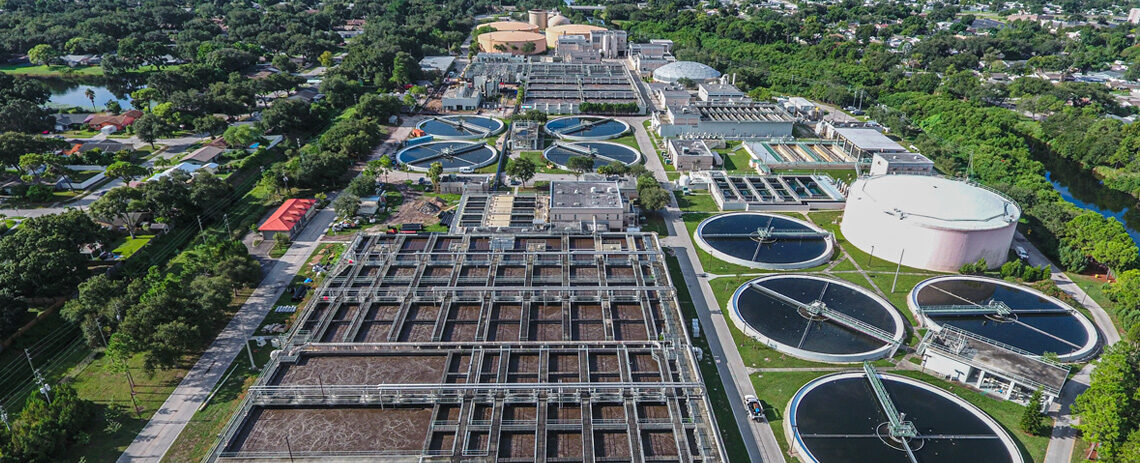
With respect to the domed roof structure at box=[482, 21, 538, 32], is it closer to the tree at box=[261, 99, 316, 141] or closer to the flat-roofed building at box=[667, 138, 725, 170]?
the tree at box=[261, 99, 316, 141]

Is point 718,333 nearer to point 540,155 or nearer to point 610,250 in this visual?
point 610,250

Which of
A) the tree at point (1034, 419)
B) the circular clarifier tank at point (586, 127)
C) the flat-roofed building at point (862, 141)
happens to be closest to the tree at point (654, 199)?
the circular clarifier tank at point (586, 127)

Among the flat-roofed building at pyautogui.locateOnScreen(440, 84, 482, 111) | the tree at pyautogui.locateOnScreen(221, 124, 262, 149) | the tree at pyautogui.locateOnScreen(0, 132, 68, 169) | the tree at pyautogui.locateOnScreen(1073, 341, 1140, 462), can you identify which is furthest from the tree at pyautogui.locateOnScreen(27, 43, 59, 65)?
the tree at pyautogui.locateOnScreen(1073, 341, 1140, 462)

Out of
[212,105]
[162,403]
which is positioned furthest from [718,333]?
[212,105]

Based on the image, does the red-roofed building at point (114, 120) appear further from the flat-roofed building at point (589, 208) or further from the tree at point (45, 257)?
the flat-roofed building at point (589, 208)

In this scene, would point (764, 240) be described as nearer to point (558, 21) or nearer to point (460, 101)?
point (460, 101)

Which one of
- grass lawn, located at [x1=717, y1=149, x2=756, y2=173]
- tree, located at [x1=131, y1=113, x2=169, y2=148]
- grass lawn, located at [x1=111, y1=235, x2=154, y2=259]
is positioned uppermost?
tree, located at [x1=131, y1=113, x2=169, y2=148]

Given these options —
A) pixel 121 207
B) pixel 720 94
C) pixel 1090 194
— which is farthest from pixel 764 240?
pixel 121 207
